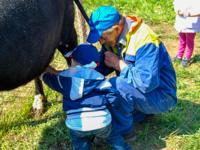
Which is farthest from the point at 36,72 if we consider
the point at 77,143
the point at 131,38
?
the point at 131,38

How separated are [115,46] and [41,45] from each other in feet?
2.64

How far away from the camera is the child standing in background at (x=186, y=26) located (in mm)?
3855

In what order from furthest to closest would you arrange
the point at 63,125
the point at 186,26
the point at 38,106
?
Result: the point at 186,26 → the point at 38,106 → the point at 63,125

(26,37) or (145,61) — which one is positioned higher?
(26,37)

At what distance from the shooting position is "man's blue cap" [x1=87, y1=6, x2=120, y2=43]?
2346 mm

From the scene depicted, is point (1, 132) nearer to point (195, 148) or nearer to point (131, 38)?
point (131, 38)

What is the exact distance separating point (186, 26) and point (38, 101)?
8.53 feet

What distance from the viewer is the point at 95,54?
230cm

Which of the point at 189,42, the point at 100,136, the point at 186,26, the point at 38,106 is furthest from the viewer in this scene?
the point at 189,42

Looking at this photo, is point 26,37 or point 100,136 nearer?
point 26,37

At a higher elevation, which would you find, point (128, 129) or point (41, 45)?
point (41, 45)

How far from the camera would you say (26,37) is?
2.20 metres

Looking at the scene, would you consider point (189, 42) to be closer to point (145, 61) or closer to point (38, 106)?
point (145, 61)

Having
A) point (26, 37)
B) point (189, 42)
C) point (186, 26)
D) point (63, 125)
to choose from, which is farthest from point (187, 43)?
point (26, 37)
